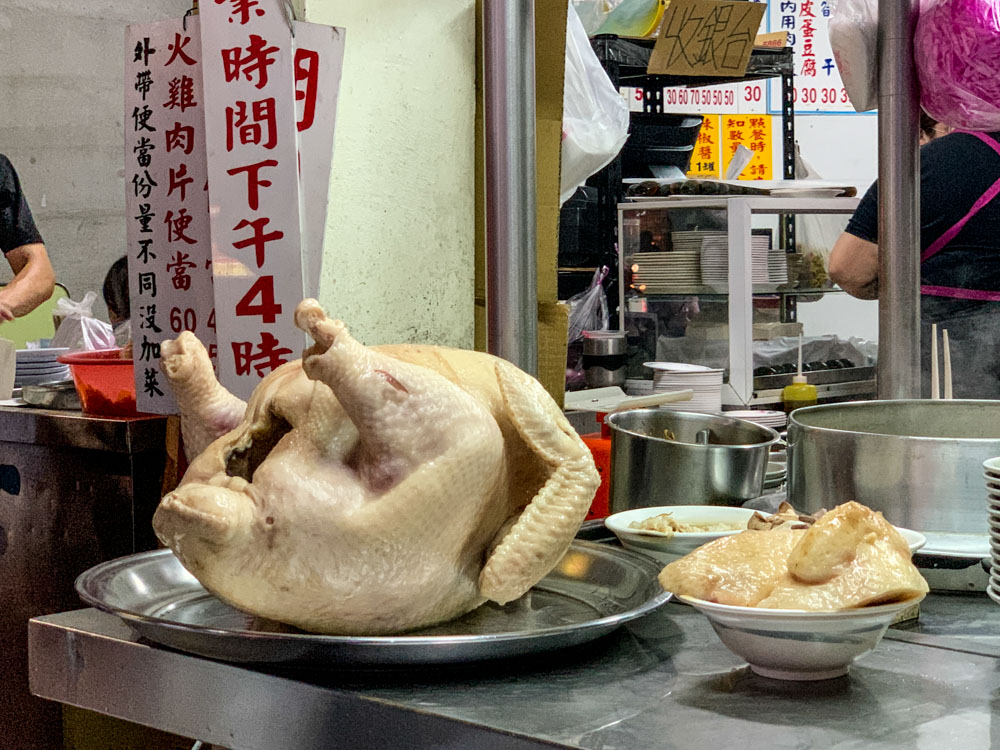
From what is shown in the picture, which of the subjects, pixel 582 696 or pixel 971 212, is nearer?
pixel 582 696

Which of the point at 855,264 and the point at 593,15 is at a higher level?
the point at 593,15

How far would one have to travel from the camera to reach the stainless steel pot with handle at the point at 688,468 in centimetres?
165

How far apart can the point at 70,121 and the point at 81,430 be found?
203 inches

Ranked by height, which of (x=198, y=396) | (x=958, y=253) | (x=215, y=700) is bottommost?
(x=215, y=700)

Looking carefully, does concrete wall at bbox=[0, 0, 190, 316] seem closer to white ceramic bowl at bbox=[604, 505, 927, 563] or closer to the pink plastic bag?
the pink plastic bag

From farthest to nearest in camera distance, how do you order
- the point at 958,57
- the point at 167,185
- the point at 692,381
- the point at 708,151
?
1. the point at 708,151
2. the point at 692,381
3. the point at 167,185
4. the point at 958,57

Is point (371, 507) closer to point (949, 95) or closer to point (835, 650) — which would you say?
point (835, 650)

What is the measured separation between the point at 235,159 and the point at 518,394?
3.51 feet

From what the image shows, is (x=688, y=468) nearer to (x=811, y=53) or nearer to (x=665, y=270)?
(x=665, y=270)

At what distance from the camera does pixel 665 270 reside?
16.4 feet

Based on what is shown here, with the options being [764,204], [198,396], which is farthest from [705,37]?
[198,396]

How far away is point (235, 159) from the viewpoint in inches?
81.3

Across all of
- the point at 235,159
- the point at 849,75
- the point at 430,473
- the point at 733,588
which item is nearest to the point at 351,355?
the point at 430,473

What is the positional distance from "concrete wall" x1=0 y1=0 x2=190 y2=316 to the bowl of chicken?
22.5 ft
